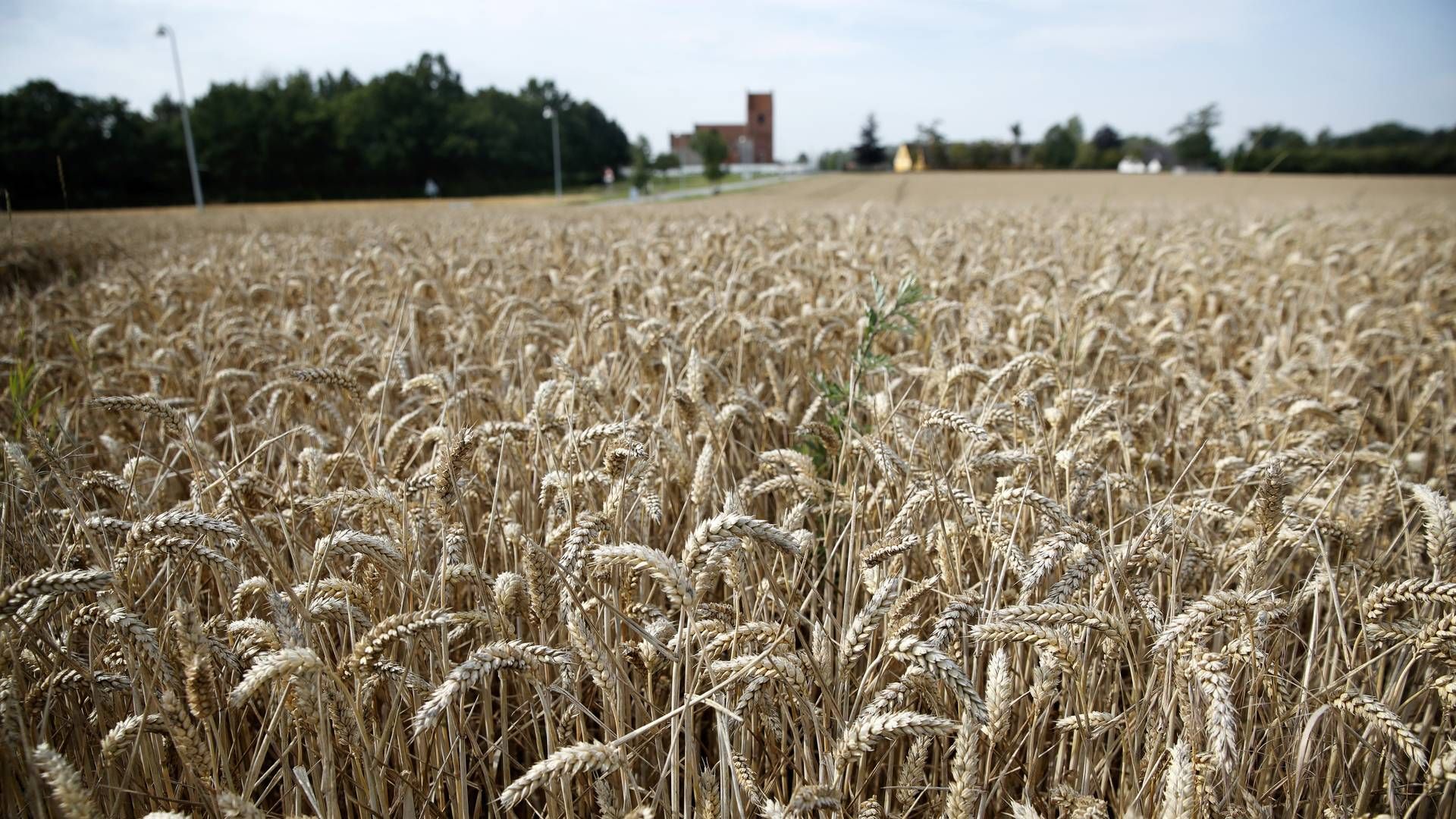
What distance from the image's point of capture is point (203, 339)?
348cm

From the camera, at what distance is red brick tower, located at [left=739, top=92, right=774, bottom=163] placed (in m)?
149

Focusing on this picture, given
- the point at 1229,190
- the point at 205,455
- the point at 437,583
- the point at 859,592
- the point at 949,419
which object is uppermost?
the point at 1229,190

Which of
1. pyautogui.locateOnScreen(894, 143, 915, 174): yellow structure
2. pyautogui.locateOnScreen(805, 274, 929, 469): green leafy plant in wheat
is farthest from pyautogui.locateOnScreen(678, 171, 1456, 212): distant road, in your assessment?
pyautogui.locateOnScreen(894, 143, 915, 174): yellow structure

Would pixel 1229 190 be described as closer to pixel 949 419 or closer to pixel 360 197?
pixel 949 419

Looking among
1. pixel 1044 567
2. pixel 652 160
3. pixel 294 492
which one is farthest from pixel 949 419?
pixel 652 160

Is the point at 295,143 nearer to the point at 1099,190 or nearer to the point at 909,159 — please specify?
the point at 1099,190

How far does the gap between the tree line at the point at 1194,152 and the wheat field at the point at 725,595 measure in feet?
26.7

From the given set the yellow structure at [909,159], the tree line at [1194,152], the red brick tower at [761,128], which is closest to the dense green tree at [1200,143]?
the tree line at [1194,152]

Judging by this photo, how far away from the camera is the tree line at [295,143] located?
44531 mm

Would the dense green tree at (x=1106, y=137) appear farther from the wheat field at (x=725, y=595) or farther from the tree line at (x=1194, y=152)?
the wheat field at (x=725, y=595)

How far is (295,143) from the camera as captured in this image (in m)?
59.4

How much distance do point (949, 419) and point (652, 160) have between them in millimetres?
88800

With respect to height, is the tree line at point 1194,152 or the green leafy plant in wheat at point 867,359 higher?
the tree line at point 1194,152

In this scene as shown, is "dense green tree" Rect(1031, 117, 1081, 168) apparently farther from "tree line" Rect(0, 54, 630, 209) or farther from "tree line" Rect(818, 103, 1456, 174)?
"tree line" Rect(0, 54, 630, 209)
